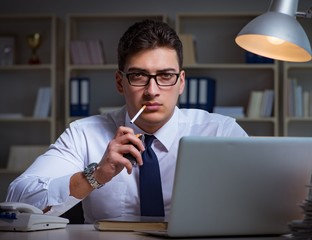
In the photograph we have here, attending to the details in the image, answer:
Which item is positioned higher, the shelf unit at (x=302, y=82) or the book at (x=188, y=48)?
the book at (x=188, y=48)

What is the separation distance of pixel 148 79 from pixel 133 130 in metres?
0.17

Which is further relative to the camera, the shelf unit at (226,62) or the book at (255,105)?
the shelf unit at (226,62)

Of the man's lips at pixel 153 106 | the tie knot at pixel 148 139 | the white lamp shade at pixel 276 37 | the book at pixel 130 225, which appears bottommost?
the book at pixel 130 225

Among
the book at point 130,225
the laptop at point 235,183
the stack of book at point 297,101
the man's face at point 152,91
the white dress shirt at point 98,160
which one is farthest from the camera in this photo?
the stack of book at point 297,101

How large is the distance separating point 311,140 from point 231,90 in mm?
3813

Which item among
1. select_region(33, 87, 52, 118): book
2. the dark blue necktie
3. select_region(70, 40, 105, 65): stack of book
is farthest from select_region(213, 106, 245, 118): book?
the dark blue necktie

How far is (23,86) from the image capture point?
5.47 metres

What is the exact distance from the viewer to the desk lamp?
69.3 inches

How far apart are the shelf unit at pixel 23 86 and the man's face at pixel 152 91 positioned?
129 inches

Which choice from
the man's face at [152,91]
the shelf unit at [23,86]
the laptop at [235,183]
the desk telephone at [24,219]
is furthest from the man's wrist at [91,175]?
the shelf unit at [23,86]

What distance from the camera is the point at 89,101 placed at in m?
5.35

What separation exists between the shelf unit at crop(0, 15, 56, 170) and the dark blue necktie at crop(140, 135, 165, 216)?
3.32 metres

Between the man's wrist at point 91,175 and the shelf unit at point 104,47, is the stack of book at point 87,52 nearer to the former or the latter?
the shelf unit at point 104,47

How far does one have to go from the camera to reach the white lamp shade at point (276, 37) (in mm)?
1757
